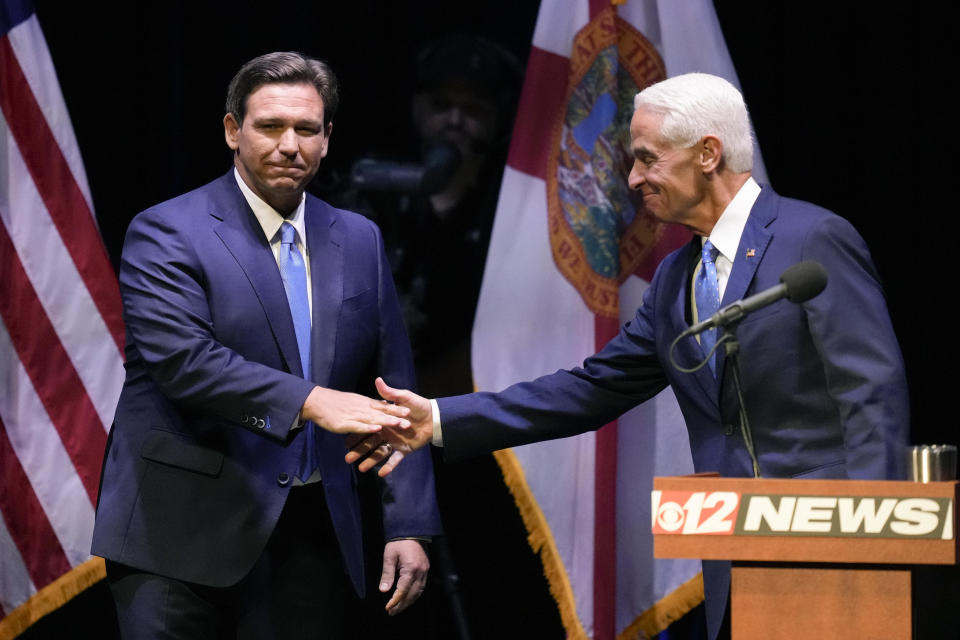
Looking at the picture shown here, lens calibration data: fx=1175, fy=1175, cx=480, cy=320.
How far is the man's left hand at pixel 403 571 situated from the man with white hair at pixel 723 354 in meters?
0.19

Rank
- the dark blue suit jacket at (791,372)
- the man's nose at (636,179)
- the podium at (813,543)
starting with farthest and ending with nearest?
1. the man's nose at (636,179)
2. the dark blue suit jacket at (791,372)
3. the podium at (813,543)

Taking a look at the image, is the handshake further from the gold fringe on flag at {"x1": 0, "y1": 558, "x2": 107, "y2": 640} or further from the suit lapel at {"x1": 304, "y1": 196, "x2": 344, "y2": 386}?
the gold fringe on flag at {"x1": 0, "y1": 558, "x2": 107, "y2": 640}

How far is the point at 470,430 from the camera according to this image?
2830 mm

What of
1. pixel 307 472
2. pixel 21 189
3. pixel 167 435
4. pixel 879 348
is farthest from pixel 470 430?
pixel 21 189

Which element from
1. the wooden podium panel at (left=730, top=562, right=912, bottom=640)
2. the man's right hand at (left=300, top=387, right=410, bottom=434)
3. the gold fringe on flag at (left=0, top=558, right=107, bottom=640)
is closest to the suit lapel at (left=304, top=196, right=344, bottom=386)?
the man's right hand at (left=300, top=387, right=410, bottom=434)

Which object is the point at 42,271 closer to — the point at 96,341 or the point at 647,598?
the point at 96,341

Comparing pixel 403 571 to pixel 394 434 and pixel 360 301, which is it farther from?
pixel 360 301

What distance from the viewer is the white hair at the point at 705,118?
8.52ft

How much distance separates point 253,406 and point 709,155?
44.8 inches

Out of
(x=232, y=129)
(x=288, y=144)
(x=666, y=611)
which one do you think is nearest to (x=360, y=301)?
(x=288, y=144)

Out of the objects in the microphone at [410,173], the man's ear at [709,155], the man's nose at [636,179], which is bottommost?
the man's nose at [636,179]

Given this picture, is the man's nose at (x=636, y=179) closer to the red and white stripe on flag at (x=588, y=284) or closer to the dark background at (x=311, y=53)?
the red and white stripe on flag at (x=588, y=284)

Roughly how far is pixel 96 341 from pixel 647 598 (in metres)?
1.99

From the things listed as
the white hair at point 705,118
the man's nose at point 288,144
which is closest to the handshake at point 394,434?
the man's nose at point 288,144
